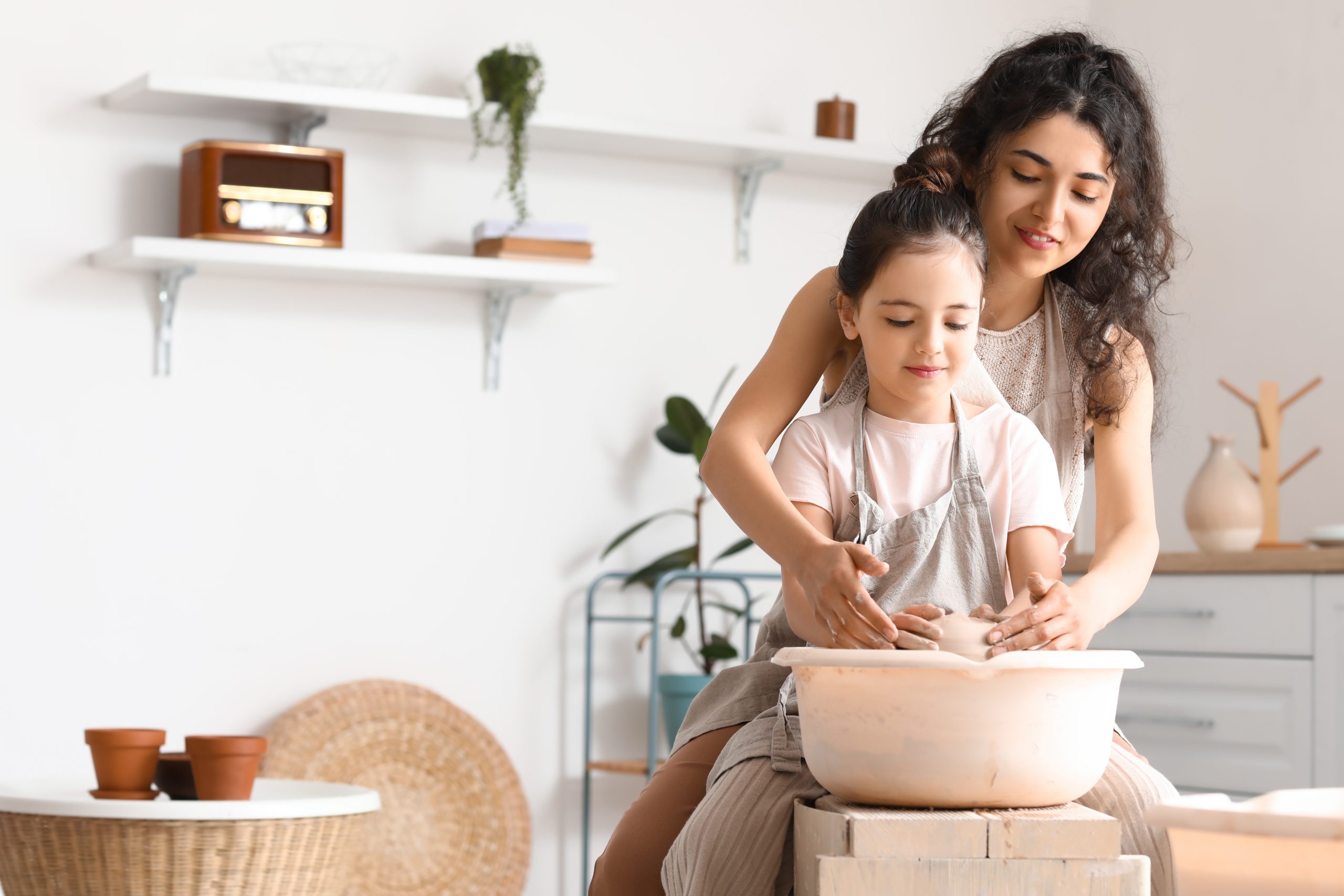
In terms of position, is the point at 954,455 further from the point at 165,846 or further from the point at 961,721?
the point at 165,846

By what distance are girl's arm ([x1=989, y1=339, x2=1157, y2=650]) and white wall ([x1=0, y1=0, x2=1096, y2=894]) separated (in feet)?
5.81

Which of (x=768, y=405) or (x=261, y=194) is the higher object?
(x=261, y=194)

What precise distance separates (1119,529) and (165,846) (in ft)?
3.90

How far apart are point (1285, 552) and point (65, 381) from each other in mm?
2196

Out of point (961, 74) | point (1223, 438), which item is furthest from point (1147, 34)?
point (1223, 438)

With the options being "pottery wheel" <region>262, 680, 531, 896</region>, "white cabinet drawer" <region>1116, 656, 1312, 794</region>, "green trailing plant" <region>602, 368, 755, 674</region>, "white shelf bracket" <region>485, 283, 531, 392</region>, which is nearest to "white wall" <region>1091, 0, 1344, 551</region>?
"white cabinet drawer" <region>1116, 656, 1312, 794</region>

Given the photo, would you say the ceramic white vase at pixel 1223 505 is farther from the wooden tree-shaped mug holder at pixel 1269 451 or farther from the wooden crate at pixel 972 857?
the wooden crate at pixel 972 857

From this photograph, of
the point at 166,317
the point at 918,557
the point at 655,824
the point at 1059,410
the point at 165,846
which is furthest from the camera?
the point at 166,317

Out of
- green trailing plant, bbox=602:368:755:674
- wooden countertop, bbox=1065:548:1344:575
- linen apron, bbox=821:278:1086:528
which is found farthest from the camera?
green trailing plant, bbox=602:368:755:674

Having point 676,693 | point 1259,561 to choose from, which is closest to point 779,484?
point 1259,561

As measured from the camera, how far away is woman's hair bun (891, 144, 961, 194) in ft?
4.44

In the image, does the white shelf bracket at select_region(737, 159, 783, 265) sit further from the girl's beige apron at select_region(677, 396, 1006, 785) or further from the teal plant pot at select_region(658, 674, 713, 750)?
the girl's beige apron at select_region(677, 396, 1006, 785)

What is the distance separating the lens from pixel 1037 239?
4.48 ft

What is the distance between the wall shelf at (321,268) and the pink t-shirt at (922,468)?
1731 mm
